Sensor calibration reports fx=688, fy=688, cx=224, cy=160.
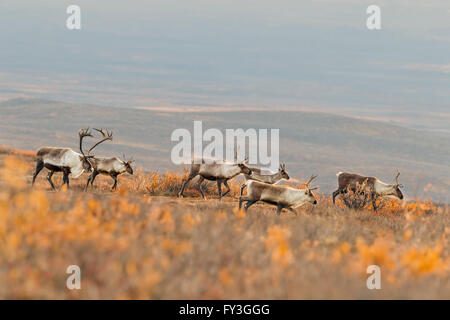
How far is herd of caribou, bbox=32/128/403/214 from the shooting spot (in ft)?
52.5

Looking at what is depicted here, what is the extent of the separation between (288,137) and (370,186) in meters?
134

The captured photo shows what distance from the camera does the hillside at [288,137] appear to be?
113 meters

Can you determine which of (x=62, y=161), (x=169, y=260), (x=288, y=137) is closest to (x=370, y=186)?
(x=62, y=161)

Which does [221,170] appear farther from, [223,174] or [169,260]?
[169,260]

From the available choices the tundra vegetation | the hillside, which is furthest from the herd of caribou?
the hillside

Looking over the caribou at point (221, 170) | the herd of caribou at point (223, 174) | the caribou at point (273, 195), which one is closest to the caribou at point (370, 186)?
the herd of caribou at point (223, 174)

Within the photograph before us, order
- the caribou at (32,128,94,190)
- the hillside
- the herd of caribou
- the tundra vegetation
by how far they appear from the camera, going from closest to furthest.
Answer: the tundra vegetation < the herd of caribou < the caribou at (32,128,94,190) < the hillside

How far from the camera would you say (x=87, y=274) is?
8.07m

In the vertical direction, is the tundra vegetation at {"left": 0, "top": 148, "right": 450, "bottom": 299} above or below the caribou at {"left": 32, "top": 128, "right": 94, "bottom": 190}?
below

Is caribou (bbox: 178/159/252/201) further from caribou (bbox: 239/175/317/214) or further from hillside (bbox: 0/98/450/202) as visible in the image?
hillside (bbox: 0/98/450/202)

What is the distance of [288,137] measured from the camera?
15488 cm

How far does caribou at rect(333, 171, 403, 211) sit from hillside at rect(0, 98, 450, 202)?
248 ft

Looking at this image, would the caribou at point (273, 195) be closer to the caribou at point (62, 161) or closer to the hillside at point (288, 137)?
the caribou at point (62, 161)

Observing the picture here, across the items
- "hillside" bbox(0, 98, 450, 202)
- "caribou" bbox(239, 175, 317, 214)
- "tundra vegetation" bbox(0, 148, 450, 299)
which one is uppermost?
"hillside" bbox(0, 98, 450, 202)
